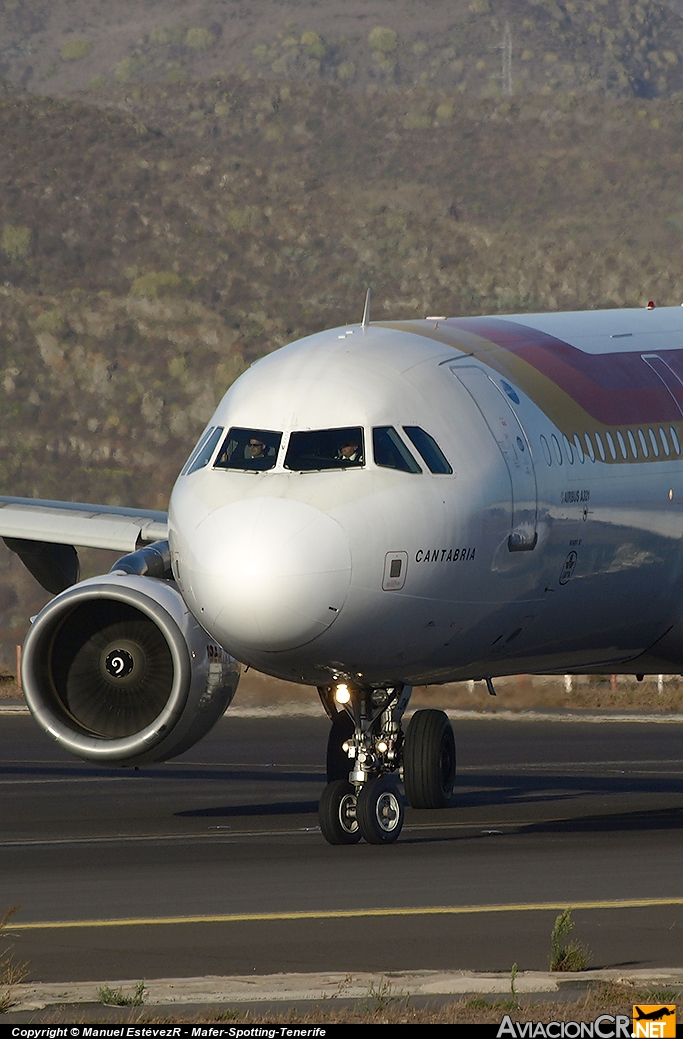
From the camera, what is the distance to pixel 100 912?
1823 cm

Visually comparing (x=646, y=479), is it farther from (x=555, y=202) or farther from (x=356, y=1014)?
(x=555, y=202)

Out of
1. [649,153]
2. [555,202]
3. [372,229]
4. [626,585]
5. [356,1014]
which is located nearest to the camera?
[356,1014]

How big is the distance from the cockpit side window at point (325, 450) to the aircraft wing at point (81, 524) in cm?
668

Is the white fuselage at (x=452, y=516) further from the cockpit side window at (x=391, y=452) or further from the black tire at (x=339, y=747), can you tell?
the black tire at (x=339, y=747)

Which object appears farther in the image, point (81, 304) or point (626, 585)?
point (81, 304)

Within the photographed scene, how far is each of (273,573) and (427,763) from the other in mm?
7797

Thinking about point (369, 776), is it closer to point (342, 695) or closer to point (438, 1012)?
point (342, 695)

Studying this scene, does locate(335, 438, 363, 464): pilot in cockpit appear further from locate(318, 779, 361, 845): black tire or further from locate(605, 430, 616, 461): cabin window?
locate(605, 430, 616, 461): cabin window

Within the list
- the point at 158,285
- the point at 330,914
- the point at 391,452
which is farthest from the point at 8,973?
the point at 158,285

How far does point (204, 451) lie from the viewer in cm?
2200

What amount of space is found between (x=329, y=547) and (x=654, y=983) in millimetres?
6883

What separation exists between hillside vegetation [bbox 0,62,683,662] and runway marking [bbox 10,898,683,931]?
73400 mm

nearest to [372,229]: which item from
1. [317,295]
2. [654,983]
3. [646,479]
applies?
[317,295]

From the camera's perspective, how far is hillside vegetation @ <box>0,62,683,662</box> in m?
105
